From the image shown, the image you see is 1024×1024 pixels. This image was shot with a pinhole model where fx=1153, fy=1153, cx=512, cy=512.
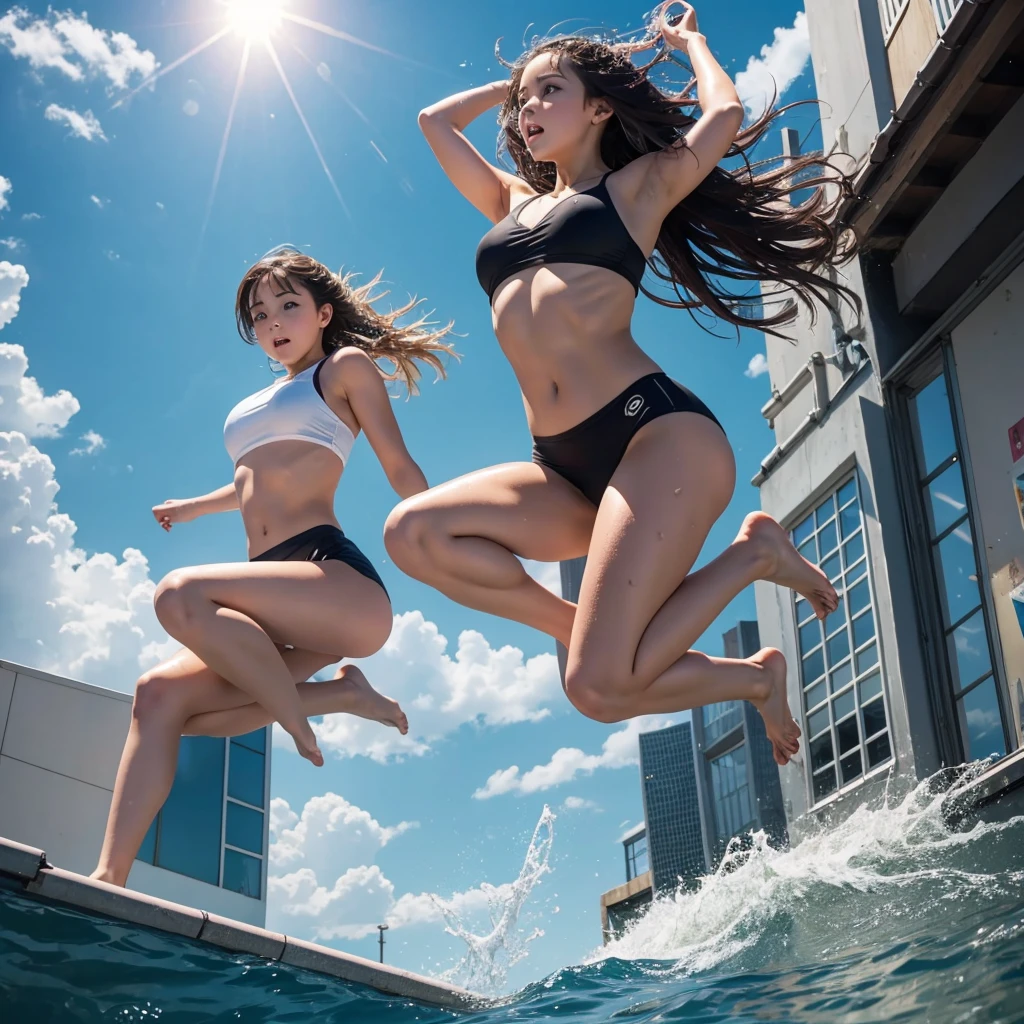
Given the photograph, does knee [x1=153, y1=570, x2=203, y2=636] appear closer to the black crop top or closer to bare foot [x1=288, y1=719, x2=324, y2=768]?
bare foot [x1=288, y1=719, x2=324, y2=768]

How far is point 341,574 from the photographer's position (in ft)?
13.7

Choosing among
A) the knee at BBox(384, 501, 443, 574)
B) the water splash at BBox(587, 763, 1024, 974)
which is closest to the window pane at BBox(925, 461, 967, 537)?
the water splash at BBox(587, 763, 1024, 974)

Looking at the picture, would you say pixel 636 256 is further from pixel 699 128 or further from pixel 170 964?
A: pixel 170 964

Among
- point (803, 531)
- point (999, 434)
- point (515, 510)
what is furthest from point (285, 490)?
point (803, 531)

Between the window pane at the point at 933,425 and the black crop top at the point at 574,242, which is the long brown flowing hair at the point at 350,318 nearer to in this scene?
the black crop top at the point at 574,242

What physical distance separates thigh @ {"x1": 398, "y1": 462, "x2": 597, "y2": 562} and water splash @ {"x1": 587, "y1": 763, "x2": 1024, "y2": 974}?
1329 millimetres

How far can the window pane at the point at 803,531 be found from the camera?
11.4m

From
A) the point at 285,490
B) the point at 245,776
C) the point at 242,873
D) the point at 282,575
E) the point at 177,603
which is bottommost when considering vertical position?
the point at 177,603

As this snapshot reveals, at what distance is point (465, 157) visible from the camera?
4375mm

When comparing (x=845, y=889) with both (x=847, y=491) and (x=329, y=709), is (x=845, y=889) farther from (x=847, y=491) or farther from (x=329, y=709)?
(x=847, y=491)

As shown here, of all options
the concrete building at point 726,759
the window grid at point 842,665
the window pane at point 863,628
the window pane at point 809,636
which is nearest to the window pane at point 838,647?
the window grid at point 842,665

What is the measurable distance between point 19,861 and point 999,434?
299 inches

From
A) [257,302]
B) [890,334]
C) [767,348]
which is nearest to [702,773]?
[767,348]

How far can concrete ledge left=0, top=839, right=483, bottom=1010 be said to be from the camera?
277cm
